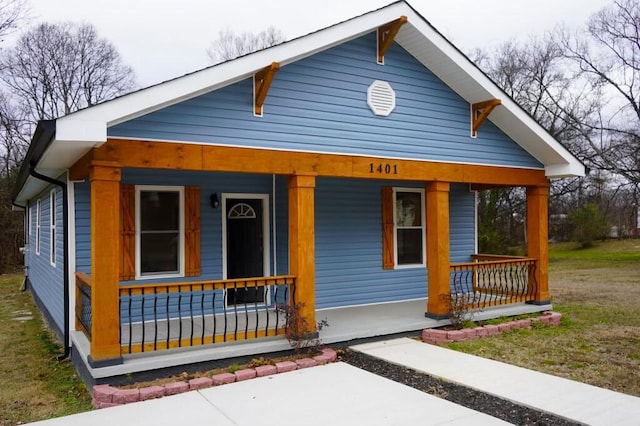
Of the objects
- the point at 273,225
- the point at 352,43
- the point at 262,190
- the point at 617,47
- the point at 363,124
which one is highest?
the point at 617,47

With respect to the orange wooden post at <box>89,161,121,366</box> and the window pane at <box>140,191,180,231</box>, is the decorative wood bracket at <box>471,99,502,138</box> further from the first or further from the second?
the orange wooden post at <box>89,161,121,366</box>

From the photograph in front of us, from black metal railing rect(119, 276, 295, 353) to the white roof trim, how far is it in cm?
177

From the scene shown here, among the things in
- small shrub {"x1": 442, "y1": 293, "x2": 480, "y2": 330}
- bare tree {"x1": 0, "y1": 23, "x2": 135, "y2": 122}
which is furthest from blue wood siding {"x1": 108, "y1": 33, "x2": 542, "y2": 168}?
bare tree {"x1": 0, "y1": 23, "x2": 135, "y2": 122}

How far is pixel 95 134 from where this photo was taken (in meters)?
5.02

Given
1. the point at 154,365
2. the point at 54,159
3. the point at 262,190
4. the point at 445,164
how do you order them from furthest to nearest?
1. the point at 262,190
2. the point at 445,164
3. the point at 54,159
4. the point at 154,365

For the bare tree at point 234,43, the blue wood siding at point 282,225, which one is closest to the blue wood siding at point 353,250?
the blue wood siding at point 282,225

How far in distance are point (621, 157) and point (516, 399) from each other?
21.0 meters

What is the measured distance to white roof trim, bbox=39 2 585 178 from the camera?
5.10m

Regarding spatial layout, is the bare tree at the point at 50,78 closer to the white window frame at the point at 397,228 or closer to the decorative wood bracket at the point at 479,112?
the white window frame at the point at 397,228

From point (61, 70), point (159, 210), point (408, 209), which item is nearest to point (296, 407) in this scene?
point (159, 210)

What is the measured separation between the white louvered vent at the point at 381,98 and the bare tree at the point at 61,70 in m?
22.2

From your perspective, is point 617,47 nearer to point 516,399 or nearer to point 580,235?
point 580,235

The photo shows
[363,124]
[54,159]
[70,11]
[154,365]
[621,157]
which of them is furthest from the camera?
[70,11]

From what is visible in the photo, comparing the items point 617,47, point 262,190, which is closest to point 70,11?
point 262,190
